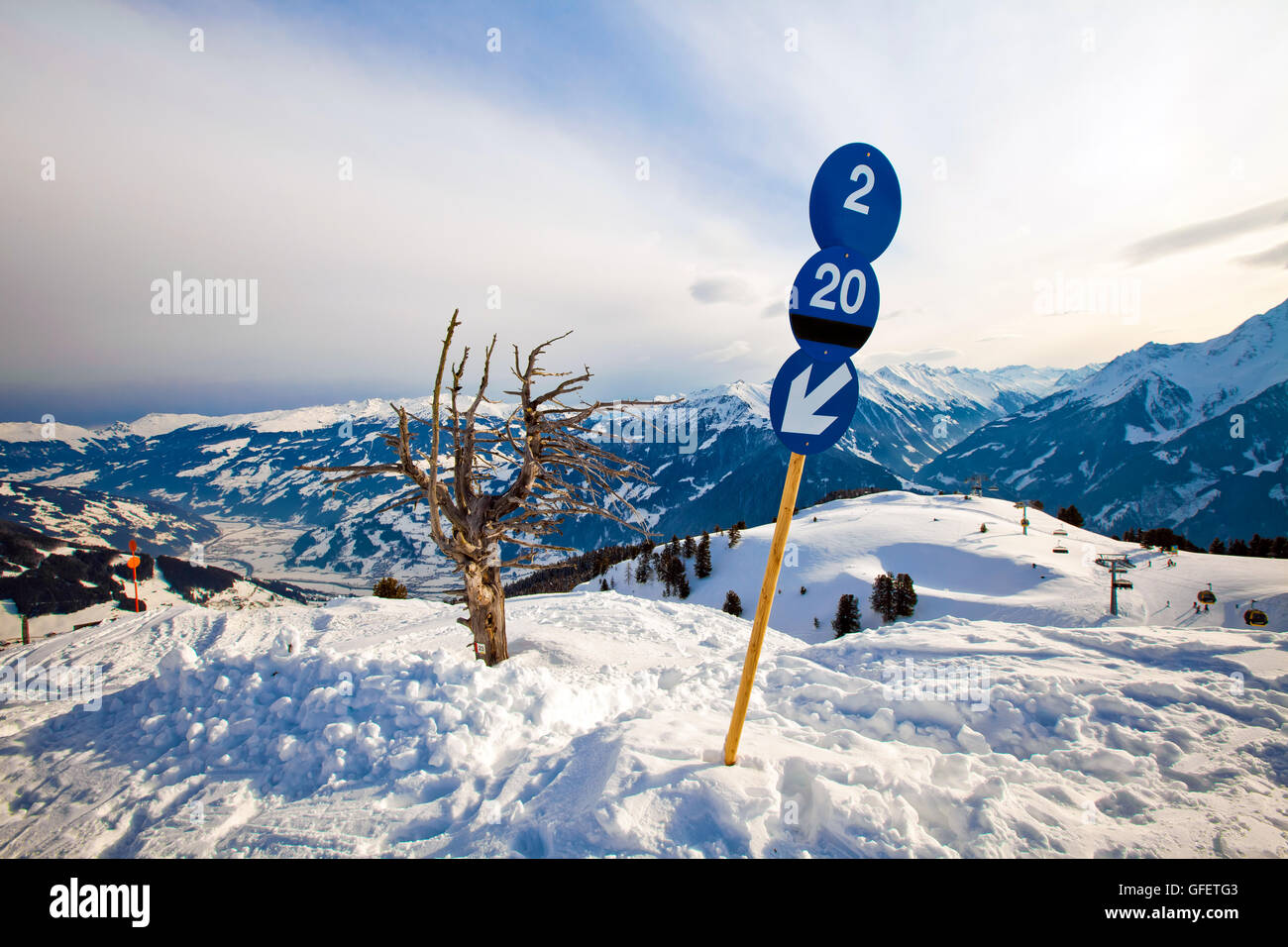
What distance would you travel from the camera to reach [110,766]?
204 inches

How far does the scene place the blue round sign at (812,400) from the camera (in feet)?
12.0

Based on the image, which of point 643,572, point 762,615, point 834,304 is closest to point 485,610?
point 762,615

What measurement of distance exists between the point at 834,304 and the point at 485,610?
24.2 feet

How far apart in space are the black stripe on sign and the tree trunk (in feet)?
21.4

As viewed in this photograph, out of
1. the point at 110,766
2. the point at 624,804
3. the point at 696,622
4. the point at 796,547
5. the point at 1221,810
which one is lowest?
the point at 796,547

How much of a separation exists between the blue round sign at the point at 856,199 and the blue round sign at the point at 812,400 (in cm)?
90

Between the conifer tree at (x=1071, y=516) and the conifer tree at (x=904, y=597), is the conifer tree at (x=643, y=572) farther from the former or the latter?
the conifer tree at (x=1071, y=516)

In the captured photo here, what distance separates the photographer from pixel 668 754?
4.61 meters

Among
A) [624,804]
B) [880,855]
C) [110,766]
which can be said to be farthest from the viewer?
[110,766]

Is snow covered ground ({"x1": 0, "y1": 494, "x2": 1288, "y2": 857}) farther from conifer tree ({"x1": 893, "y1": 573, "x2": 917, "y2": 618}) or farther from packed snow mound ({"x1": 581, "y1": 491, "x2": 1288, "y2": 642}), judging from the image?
conifer tree ({"x1": 893, "y1": 573, "x2": 917, "y2": 618})

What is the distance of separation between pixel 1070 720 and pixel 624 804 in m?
5.53
